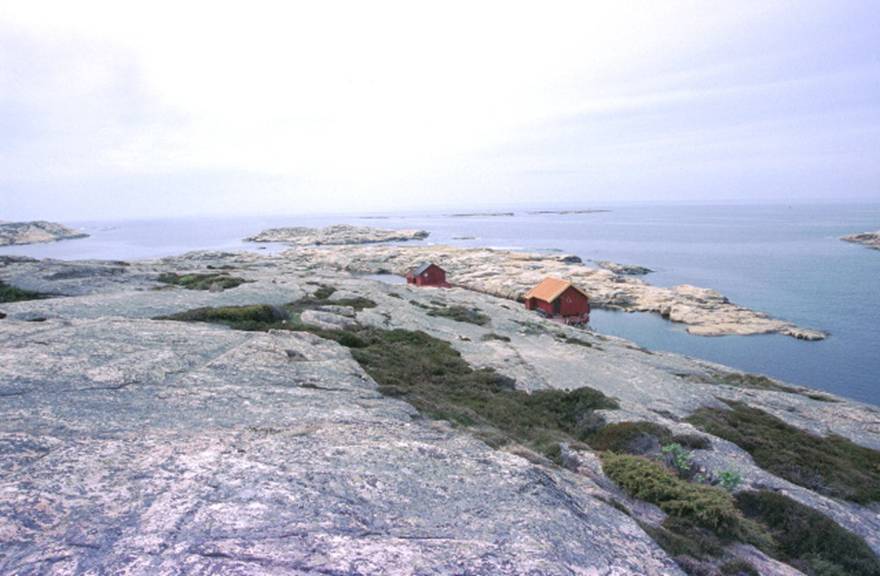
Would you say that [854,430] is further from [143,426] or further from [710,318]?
[710,318]

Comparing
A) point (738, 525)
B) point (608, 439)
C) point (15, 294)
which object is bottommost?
point (608, 439)

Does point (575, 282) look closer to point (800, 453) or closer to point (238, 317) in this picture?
point (800, 453)

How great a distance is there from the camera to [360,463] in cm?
892

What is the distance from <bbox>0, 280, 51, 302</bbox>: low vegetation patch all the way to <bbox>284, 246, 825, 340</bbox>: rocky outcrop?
70.1 metres

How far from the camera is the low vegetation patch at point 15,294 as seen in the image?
26219 millimetres

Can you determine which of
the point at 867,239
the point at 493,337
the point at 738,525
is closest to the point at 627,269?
the point at 493,337

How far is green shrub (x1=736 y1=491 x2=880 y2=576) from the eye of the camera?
35.7 feet

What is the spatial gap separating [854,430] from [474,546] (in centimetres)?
2880

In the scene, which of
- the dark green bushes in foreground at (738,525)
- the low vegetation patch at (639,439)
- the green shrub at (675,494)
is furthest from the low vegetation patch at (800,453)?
the green shrub at (675,494)

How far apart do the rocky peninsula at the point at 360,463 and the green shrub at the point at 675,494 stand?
58 mm

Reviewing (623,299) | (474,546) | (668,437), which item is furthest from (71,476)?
(623,299)

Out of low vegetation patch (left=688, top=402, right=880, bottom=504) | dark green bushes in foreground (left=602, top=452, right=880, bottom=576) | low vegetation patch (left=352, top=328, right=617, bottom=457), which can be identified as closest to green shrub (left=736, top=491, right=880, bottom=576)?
dark green bushes in foreground (left=602, top=452, right=880, bottom=576)

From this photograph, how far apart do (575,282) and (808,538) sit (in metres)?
88.3

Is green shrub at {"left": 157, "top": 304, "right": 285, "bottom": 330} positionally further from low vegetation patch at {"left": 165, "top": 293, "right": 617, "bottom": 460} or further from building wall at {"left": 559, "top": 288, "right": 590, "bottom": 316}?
building wall at {"left": 559, "top": 288, "right": 590, "bottom": 316}
